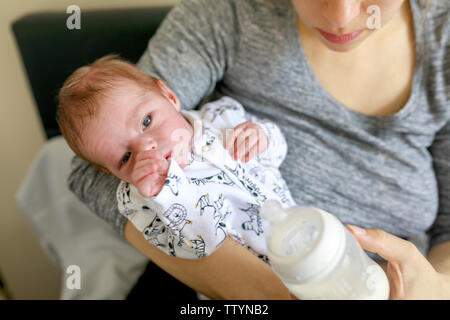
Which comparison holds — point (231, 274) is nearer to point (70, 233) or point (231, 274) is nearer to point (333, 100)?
point (333, 100)

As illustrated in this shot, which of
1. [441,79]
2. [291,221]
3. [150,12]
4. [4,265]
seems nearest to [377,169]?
[441,79]

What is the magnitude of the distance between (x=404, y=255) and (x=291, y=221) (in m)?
0.22

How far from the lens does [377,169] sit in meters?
0.87

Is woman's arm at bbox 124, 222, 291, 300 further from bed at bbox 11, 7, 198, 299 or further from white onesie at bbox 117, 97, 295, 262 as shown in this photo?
bed at bbox 11, 7, 198, 299

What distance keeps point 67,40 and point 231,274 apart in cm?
69

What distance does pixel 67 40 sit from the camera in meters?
0.99

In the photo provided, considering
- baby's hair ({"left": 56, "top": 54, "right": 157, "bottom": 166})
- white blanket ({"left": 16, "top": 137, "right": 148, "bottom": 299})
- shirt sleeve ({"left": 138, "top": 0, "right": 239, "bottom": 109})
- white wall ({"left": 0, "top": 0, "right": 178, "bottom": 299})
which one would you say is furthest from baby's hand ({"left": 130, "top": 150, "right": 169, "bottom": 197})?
white blanket ({"left": 16, "top": 137, "right": 148, "bottom": 299})

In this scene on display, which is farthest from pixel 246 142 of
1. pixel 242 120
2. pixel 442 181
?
pixel 442 181

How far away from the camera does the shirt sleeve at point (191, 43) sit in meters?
0.88

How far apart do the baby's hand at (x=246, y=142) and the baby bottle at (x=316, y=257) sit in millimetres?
269

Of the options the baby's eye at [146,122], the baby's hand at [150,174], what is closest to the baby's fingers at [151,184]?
the baby's hand at [150,174]

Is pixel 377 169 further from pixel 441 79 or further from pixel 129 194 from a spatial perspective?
pixel 129 194

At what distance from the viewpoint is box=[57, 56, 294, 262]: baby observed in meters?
0.65

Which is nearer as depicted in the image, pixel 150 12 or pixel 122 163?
pixel 122 163
